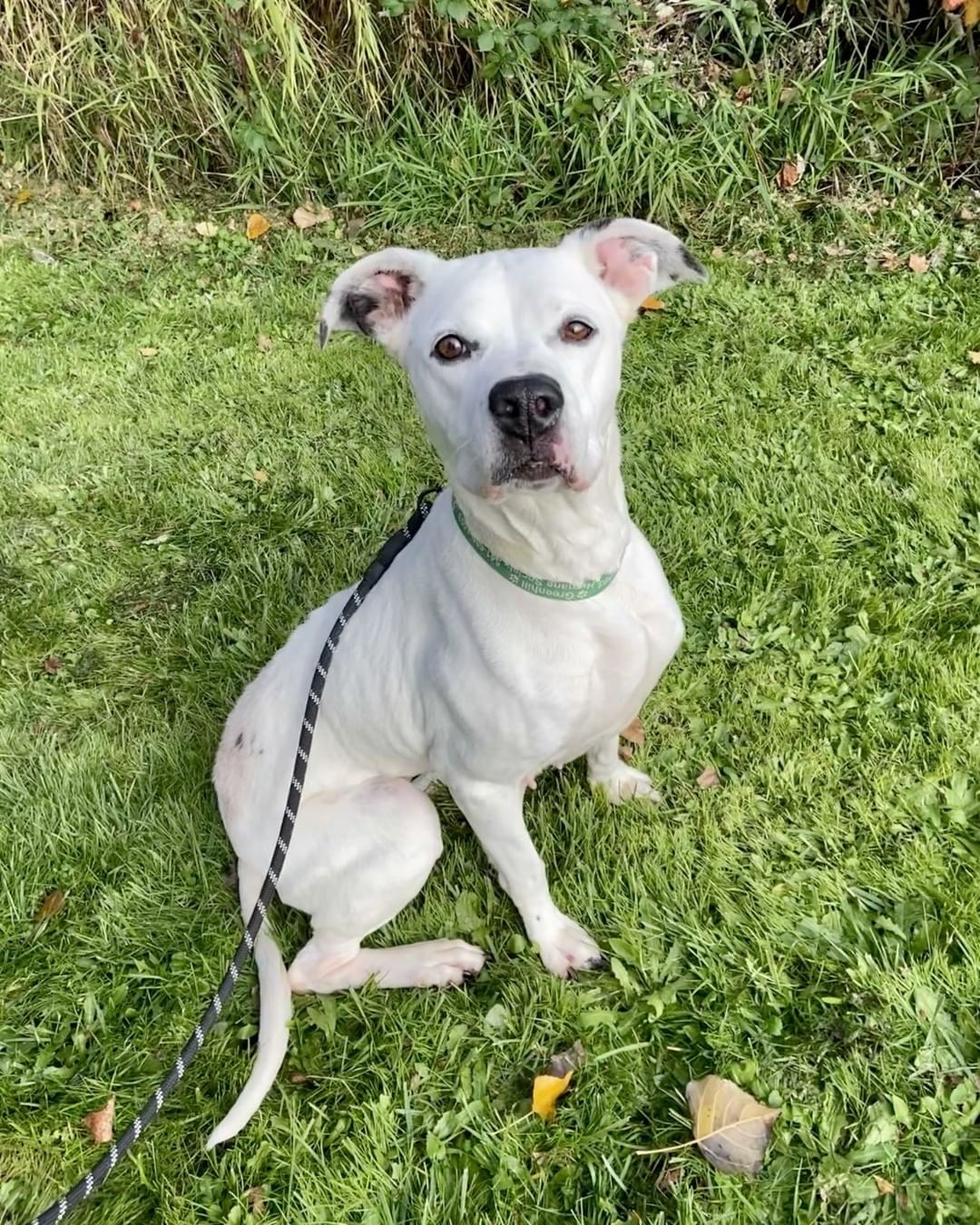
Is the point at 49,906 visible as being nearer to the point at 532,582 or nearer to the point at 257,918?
the point at 257,918

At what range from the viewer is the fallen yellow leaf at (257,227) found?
6.19 m

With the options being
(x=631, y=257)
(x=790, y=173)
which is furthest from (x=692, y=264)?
(x=790, y=173)

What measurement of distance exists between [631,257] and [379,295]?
0.66 metres

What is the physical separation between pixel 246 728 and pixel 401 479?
2017 mm

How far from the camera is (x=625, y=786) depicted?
2.96m

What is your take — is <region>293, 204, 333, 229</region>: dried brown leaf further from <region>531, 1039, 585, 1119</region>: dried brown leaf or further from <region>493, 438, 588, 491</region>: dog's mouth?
<region>531, 1039, 585, 1119</region>: dried brown leaf

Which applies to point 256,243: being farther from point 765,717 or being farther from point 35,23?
point 765,717

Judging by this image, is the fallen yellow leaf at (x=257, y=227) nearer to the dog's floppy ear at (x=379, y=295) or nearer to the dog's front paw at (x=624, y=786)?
the dog's floppy ear at (x=379, y=295)

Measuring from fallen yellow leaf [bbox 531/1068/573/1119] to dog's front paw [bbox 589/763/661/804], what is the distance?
88 centimetres

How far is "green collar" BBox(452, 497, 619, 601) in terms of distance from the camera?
88.0 inches

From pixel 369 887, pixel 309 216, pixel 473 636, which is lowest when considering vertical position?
pixel 369 887

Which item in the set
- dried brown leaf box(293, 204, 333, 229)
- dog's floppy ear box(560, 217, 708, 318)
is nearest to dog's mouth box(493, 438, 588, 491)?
dog's floppy ear box(560, 217, 708, 318)

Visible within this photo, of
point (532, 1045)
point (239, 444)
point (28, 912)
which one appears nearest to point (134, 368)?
point (239, 444)

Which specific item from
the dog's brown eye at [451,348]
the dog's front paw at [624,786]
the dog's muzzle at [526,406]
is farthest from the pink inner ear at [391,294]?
the dog's front paw at [624,786]
